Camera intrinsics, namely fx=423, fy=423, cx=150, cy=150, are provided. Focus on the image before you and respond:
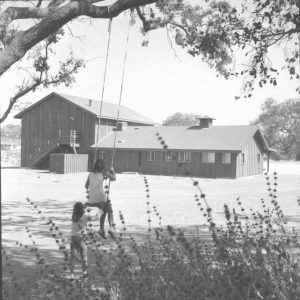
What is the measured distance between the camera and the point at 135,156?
37.6 metres

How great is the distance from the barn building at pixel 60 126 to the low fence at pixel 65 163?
211 cm

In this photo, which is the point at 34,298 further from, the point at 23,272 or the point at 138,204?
the point at 138,204

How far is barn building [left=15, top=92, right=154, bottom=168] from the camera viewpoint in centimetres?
3997

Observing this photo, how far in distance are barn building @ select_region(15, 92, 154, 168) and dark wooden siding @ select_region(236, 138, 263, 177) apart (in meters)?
13.0

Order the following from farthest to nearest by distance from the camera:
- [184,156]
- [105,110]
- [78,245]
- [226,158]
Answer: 1. [105,110]
2. [184,156]
3. [226,158]
4. [78,245]

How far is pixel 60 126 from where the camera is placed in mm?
41188

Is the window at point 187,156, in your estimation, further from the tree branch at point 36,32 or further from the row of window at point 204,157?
the tree branch at point 36,32

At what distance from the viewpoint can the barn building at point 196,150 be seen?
34500 millimetres

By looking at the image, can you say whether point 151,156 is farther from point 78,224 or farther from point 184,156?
point 78,224

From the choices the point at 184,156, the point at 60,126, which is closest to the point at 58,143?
the point at 60,126

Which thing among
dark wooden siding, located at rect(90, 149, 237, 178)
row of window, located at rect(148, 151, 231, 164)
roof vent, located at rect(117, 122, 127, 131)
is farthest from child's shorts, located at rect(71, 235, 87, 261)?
roof vent, located at rect(117, 122, 127, 131)

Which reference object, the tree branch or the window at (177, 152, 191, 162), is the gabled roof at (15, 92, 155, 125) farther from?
the tree branch

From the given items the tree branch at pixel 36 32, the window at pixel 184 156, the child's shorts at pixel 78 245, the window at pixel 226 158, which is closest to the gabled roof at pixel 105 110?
the window at pixel 184 156

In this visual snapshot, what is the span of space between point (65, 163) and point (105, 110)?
9151mm
